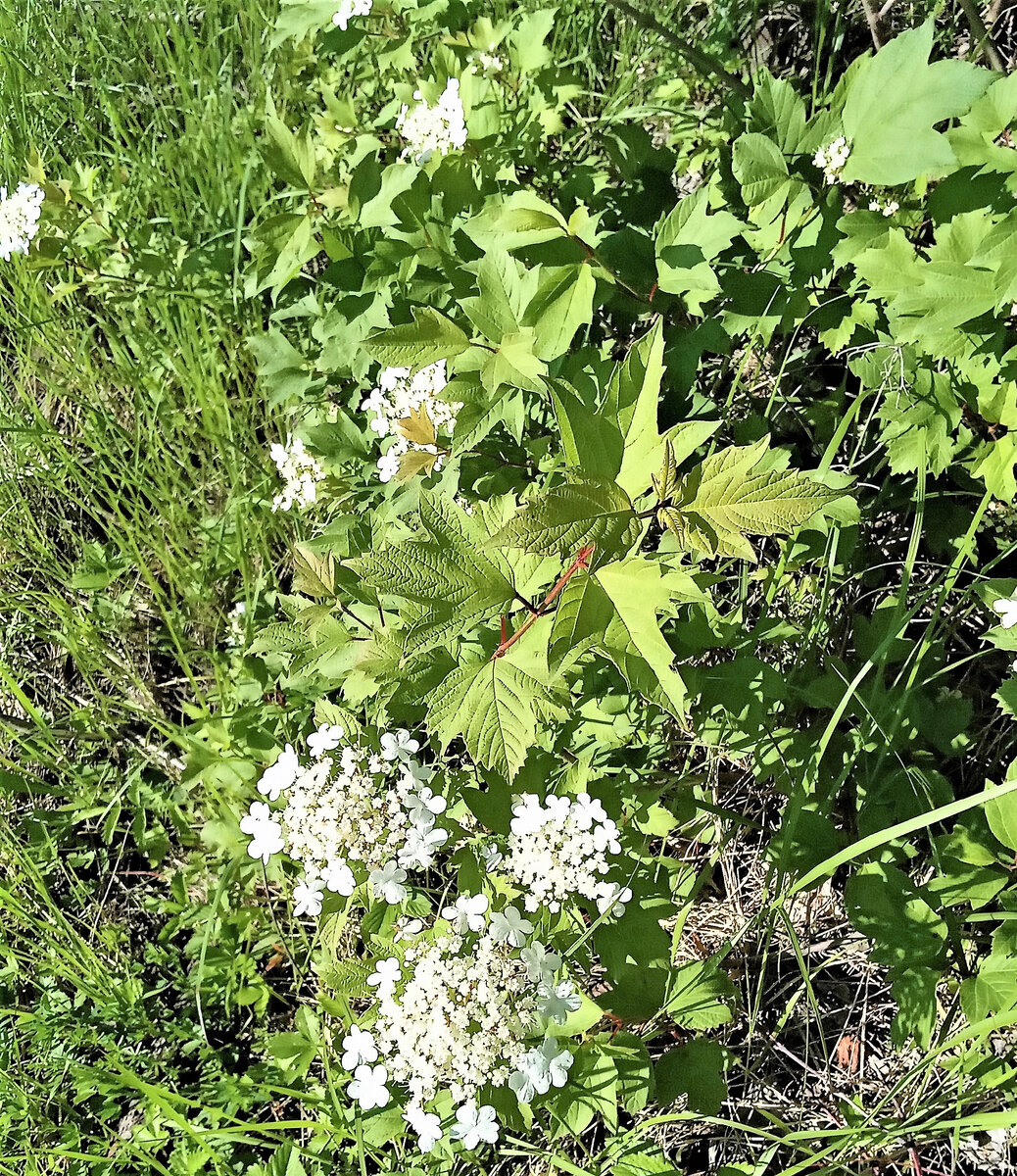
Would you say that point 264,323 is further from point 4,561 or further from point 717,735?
point 717,735

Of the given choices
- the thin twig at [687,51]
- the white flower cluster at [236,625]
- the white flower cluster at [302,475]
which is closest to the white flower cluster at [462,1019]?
the white flower cluster at [302,475]

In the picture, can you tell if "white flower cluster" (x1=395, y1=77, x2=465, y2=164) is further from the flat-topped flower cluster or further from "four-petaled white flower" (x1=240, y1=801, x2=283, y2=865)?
"four-petaled white flower" (x1=240, y1=801, x2=283, y2=865)

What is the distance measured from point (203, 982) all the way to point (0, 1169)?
603mm

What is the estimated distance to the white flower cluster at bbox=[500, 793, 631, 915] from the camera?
55.5 inches

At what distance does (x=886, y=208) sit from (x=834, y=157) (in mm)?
248

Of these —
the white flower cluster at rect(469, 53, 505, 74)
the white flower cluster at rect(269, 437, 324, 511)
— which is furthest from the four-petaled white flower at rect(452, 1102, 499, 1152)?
the white flower cluster at rect(469, 53, 505, 74)

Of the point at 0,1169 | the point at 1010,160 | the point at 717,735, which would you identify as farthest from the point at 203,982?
the point at 1010,160

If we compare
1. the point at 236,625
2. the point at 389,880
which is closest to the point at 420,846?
the point at 389,880

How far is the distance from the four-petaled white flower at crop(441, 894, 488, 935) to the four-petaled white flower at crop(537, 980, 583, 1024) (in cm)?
14

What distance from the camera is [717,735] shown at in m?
1.92

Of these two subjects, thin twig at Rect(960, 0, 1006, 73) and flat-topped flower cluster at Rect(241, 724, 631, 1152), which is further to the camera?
thin twig at Rect(960, 0, 1006, 73)

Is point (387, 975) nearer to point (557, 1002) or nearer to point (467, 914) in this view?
point (467, 914)

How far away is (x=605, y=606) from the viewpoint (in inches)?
49.4

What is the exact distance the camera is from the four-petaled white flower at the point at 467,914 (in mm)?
1374
